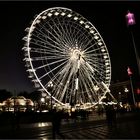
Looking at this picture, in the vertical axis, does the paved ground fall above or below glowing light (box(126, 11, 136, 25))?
below

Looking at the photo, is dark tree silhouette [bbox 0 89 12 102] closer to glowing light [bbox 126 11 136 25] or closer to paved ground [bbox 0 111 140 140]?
paved ground [bbox 0 111 140 140]

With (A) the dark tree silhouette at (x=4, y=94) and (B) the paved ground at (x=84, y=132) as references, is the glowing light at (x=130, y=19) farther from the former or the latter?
(A) the dark tree silhouette at (x=4, y=94)

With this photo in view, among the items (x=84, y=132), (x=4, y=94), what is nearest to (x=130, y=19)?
(x=84, y=132)

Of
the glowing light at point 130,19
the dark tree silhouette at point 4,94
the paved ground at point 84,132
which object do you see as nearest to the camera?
the paved ground at point 84,132

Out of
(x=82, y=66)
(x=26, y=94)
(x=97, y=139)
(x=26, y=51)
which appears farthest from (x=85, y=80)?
(x=26, y=94)

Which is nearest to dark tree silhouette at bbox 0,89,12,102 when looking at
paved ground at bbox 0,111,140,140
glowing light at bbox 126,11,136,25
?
paved ground at bbox 0,111,140,140

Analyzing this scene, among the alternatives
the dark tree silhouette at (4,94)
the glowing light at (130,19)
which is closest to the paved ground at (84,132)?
the glowing light at (130,19)

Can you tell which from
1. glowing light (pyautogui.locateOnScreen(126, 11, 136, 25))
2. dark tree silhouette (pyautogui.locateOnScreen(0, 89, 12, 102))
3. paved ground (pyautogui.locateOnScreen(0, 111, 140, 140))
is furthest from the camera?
dark tree silhouette (pyautogui.locateOnScreen(0, 89, 12, 102))

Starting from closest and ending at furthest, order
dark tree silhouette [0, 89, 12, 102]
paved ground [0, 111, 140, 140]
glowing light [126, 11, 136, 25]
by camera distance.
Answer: paved ground [0, 111, 140, 140] → glowing light [126, 11, 136, 25] → dark tree silhouette [0, 89, 12, 102]

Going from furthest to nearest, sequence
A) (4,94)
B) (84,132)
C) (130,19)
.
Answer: (4,94) < (130,19) < (84,132)

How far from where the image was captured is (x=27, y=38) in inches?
1307

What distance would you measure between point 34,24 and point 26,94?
68.6m

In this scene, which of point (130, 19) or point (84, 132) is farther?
point (130, 19)

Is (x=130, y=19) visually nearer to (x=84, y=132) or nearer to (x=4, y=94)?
(x=84, y=132)
